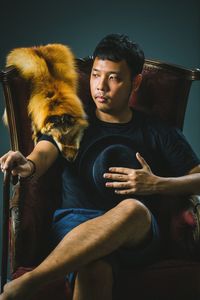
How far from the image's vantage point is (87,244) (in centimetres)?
159

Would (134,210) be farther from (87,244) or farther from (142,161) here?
(142,161)

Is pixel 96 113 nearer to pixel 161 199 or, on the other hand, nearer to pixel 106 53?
pixel 106 53

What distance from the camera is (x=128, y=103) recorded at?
85.3 inches

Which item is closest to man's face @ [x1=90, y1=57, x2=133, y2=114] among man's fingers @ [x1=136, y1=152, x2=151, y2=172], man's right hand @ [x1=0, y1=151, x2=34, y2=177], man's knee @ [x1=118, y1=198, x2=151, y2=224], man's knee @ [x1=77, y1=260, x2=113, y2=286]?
man's fingers @ [x1=136, y1=152, x2=151, y2=172]

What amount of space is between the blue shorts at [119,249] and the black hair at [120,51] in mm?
622

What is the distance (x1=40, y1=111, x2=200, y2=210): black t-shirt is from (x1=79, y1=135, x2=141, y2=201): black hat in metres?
0.02

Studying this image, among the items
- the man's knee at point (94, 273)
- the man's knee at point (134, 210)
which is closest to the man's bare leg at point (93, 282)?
the man's knee at point (94, 273)

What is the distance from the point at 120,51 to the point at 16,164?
25.4 inches

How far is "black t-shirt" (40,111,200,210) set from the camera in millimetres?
1986

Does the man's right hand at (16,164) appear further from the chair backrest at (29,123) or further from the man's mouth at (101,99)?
the man's mouth at (101,99)

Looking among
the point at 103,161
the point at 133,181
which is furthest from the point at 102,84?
the point at 133,181

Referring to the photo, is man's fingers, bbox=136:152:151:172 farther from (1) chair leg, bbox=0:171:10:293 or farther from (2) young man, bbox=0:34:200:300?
(1) chair leg, bbox=0:171:10:293

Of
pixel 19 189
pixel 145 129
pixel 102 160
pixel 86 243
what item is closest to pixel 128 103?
pixel 145 129

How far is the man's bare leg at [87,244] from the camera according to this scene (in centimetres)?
155
